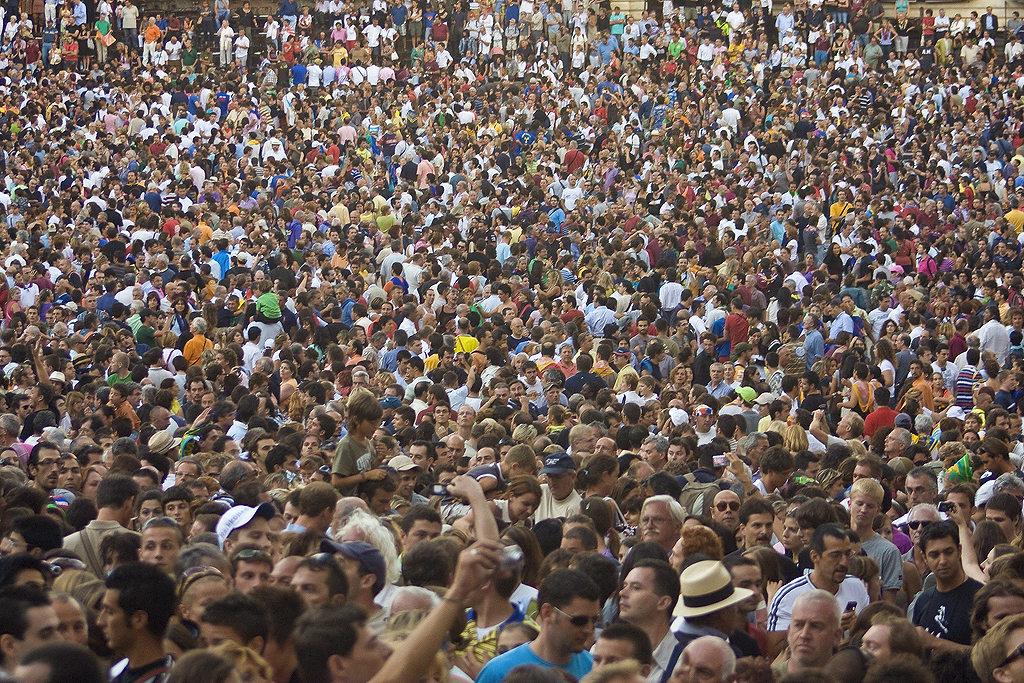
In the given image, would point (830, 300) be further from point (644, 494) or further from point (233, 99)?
point (233, 99)

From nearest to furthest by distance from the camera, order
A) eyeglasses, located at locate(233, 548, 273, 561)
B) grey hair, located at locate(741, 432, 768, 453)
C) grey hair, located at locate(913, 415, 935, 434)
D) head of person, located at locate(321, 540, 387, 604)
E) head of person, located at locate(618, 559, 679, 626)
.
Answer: head of person, located at locate(321, 540, 387, 604) → head of person, located at locate(618, 559, 679, 626) → eyeglasses, located at locate(233, 548, 273, 561) → grey hair, located at locate(741, 432, 768, 453) → grey hair, located at locate(913, 415, 935, 434)

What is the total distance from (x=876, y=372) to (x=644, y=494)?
5.82 metres

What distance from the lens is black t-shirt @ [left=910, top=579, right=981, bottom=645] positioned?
6520 mm

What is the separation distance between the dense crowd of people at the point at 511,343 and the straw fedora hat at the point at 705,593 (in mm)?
17

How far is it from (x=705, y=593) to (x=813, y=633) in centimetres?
45

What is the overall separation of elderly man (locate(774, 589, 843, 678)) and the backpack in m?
2.61

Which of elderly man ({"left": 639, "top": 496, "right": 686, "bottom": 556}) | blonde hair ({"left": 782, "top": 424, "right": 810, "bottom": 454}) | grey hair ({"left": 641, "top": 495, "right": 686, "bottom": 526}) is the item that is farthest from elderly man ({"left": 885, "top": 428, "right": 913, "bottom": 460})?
elderly man ({"left": 639, "top": 496, "right": 686, "bottom": 556})

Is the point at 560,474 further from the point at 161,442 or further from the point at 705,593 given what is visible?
the point at 161,442

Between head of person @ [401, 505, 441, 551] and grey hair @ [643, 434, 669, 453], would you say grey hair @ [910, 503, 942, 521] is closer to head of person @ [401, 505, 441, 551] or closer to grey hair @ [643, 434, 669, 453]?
grey hair @ [643, 434, 669, 453]

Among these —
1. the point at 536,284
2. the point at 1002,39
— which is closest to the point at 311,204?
the point at 536,284

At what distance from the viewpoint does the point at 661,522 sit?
7199mm

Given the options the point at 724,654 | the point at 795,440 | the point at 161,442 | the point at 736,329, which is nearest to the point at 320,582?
the point at 724,654

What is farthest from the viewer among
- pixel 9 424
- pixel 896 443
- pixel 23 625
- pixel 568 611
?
pixel 896 443

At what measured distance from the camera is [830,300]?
16266 millimetres
